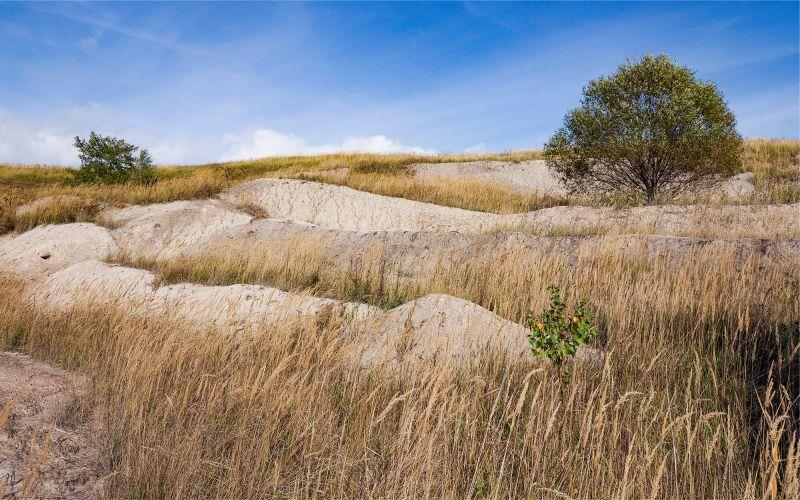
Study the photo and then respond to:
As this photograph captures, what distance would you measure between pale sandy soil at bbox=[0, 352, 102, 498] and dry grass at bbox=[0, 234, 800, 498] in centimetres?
14

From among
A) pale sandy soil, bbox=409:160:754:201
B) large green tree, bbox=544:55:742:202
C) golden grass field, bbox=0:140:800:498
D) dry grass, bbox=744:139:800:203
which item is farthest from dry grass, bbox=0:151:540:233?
dry grass, bbox=744:139:800:203

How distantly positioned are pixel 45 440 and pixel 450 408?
1950 mm

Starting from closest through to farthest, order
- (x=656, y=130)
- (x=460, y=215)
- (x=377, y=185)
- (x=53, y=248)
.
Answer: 1. (x=53, y=248)
2. (x=656, y=130)
3. (x=460, y=215)
4. (x=377, y=185)

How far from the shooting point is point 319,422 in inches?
115

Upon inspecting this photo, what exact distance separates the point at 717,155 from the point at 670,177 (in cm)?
157

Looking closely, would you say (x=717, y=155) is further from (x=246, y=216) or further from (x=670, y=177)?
(x=246, y=216)

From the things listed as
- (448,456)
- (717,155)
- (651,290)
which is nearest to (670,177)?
(717,155)

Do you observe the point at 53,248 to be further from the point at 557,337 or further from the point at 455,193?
the point at 455,193

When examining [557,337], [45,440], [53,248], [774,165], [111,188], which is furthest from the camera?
[774,165]

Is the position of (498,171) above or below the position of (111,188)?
above

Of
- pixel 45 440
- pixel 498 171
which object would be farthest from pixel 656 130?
pixel 45 440

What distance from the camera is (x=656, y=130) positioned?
1566 centimetres

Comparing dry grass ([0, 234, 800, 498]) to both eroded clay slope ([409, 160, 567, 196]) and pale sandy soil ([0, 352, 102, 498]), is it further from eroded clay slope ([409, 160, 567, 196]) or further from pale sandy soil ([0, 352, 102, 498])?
eroded clay slope ([409, 160, 567, 196])

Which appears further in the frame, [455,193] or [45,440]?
[455,193]
